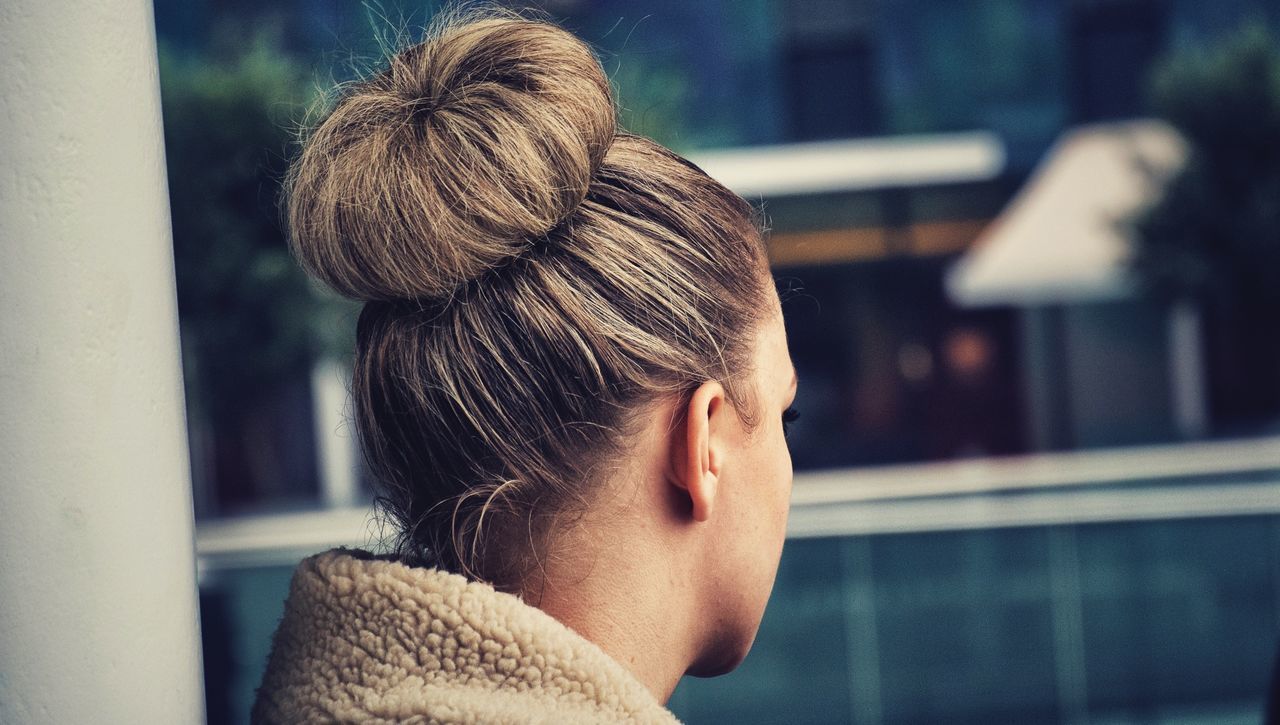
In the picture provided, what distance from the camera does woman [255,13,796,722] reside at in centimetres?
98

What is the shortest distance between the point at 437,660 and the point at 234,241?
24.7 ft

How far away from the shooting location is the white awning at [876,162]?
1370cm

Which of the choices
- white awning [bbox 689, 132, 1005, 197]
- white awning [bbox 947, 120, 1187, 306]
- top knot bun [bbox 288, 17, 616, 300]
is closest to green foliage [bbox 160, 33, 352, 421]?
white awning [bbox 689, 132, 1005, 197]

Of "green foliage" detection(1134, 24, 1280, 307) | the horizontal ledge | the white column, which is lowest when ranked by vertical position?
the white column

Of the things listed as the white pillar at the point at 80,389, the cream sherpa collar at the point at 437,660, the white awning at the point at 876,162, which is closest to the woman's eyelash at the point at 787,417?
the cream sherpa collar at the point at 437,660

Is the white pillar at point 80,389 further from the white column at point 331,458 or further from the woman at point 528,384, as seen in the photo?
the white column at point 331,458

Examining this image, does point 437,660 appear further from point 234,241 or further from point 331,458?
point 331,458

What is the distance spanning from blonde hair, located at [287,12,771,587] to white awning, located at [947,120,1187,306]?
12644mm

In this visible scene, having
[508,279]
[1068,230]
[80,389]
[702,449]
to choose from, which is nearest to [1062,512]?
[702,449]

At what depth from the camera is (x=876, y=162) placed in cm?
1391

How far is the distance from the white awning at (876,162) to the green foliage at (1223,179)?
2.18 metres

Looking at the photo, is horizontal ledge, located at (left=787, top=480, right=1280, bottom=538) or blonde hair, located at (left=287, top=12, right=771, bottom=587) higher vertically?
blonde hair, located at (left=287, top=12, right=771, bottom=587)

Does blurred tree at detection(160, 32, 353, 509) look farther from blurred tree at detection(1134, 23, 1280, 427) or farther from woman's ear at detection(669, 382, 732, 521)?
blurred tree at detection(1134, 23, 1280, 427)

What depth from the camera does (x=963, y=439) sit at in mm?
14258
